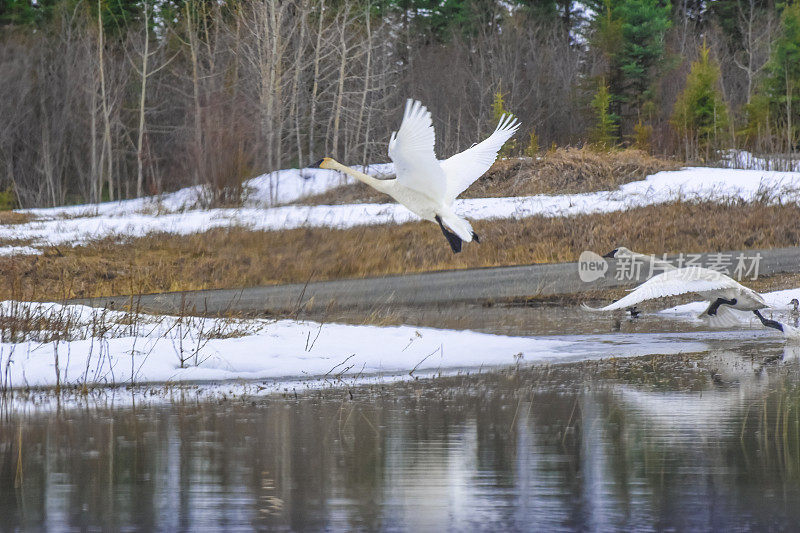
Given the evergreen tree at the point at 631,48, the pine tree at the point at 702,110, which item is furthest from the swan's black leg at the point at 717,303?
the evergreen tree at the point at 631,48

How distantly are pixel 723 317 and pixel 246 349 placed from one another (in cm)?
557

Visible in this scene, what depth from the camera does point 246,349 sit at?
34.6 feet

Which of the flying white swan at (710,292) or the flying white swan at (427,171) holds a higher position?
the flying white swan at (427,171)

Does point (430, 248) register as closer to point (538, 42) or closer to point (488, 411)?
point (488, 411)

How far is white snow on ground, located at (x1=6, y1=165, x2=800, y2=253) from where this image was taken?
23.6 metres

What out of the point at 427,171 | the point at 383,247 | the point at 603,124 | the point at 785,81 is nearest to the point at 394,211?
the point at 383,247

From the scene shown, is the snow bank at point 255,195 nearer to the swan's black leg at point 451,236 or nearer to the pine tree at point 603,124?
the pine tree at point 603,124

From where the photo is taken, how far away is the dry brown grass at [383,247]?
2098cm

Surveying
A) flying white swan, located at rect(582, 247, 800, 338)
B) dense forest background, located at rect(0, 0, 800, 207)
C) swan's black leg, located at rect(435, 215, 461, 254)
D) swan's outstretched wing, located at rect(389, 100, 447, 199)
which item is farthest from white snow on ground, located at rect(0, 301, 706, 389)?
dense forest background, located at rect(0, 0, 800, 207)

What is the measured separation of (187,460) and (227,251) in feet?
53.3

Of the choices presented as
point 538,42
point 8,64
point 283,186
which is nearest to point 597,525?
point 283,186

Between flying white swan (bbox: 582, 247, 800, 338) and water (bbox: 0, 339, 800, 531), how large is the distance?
118cm

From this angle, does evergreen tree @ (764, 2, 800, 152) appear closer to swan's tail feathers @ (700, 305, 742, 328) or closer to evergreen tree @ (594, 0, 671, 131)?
evergreen tree @ (594, 0, 671, 131)
